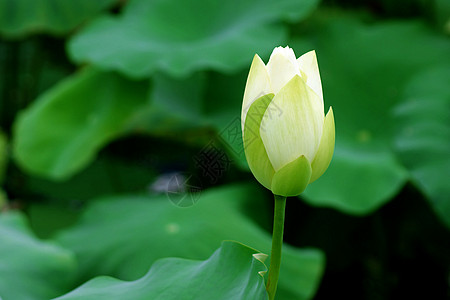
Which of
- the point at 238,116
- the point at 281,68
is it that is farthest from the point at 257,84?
the point at 238,116

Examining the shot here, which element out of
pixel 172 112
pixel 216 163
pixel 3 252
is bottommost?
pixel 3 252

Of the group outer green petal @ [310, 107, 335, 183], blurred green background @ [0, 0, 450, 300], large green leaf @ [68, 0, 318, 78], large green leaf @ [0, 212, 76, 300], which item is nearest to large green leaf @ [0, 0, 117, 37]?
blurred green background @ [0, 0, 450, 300]

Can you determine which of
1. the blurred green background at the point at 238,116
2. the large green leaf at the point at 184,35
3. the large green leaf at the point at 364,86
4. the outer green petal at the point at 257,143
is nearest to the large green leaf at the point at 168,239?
the blurred green background at the point at 238,116

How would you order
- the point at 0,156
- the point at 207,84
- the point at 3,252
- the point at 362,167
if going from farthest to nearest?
the point at 0,156
the point at 207,84
the point at 362,167
the point at 3,252

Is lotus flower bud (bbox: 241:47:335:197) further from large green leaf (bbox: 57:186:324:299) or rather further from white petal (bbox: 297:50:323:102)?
large green leaf (bbox: 57:186:324:299)

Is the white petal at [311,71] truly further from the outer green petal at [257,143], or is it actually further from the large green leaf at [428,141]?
the large green leaf at [428,141]

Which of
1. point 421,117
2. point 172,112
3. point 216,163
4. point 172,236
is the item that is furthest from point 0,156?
point 216,163

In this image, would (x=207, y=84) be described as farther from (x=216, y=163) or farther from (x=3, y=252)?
(x=216, y=163)
